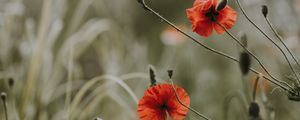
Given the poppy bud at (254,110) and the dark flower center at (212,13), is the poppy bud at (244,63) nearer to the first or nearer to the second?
the poppy bud at (254,110)

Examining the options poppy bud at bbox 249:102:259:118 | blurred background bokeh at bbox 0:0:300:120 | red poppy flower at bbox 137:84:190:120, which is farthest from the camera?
blurred background bokeh at bbox 0:0:300:120

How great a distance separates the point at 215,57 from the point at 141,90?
2.98 feet

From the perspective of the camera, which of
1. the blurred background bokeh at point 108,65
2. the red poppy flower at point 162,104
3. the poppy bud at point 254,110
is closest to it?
the poppy bud at point 254,110

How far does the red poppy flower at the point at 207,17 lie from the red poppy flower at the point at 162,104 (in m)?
0.10

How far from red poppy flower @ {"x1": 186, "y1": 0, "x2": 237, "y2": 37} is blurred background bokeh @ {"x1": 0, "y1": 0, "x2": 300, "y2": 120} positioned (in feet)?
0.71

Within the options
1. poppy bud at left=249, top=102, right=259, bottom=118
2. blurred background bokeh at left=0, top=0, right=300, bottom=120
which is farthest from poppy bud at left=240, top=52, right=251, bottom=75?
blurred background bokeh at left=0, top=0, right=300, bottom=120

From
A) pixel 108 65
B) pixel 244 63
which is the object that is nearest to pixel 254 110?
pixel 244 63

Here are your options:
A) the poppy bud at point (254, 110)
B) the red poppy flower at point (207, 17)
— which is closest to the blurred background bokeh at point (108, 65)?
the red poppy flower at point (207, 17)

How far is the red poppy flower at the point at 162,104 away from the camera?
0.88 meters

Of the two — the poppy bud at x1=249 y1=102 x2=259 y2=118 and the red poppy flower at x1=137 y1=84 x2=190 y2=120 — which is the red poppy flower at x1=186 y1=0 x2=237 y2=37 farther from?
the poppy bud at x1=249 y1=102 x2=259 y2=118

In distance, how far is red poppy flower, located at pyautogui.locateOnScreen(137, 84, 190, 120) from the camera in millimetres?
879

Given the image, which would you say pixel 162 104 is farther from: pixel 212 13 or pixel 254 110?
pixel 254 110

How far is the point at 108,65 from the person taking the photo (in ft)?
7.02

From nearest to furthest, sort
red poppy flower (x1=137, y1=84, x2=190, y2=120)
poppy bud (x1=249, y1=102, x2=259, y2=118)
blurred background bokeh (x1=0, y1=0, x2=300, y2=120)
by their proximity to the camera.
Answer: poppy bud (x1=249, y1=102, x2=259, y2=118) → red poppy flower (x1=137, y1=84, x2=190, y2=120) → blurred background bokeh (x1=0, y1=0, x2=300, y2=120)
